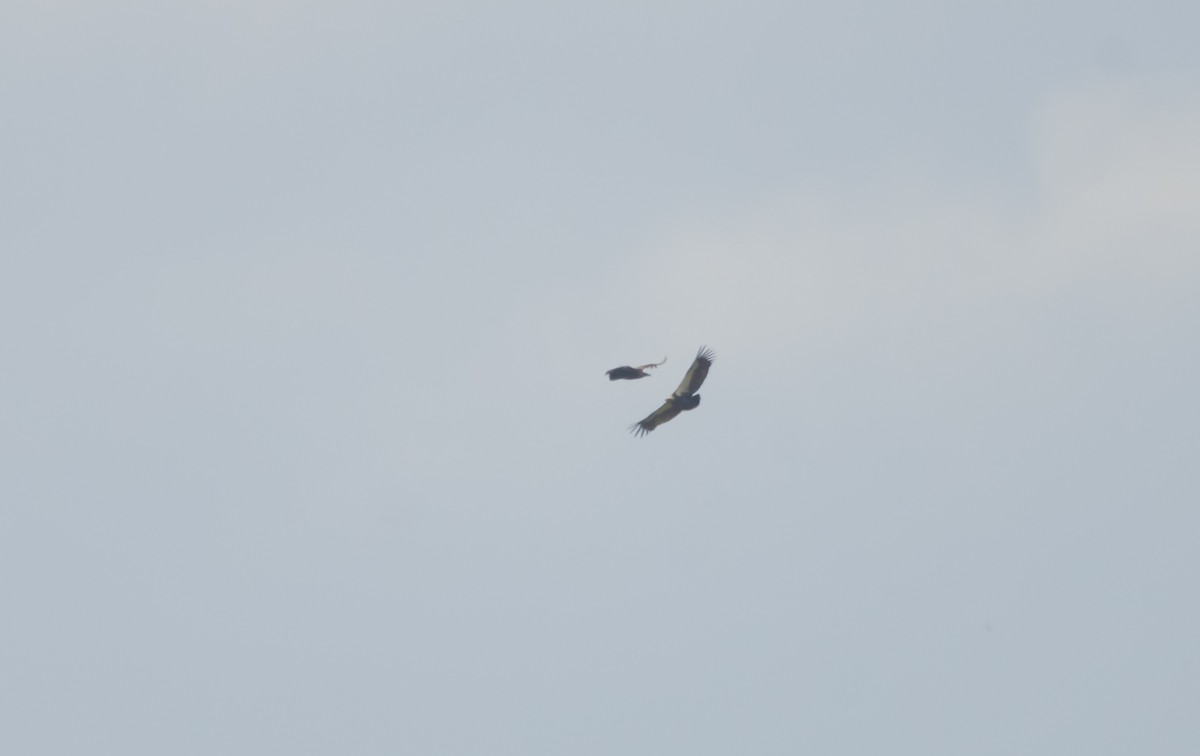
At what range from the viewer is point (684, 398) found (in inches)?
3378

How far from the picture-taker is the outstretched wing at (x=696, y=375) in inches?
3354

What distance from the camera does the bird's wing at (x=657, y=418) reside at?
8606 cm

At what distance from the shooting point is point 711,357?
85.2 m

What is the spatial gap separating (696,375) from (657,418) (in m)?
2.05

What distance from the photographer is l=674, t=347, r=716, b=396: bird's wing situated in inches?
3354

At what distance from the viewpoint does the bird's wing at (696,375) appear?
3354 inches

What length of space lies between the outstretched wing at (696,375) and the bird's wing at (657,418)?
49 centimetres

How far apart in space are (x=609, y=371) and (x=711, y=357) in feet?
13.4

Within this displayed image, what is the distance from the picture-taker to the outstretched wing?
85.2 meters

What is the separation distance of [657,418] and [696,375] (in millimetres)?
2048

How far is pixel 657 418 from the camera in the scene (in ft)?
283

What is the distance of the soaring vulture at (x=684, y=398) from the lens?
Result: 85.2m

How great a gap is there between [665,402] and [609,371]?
13.1 ft

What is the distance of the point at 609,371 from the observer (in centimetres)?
8269
